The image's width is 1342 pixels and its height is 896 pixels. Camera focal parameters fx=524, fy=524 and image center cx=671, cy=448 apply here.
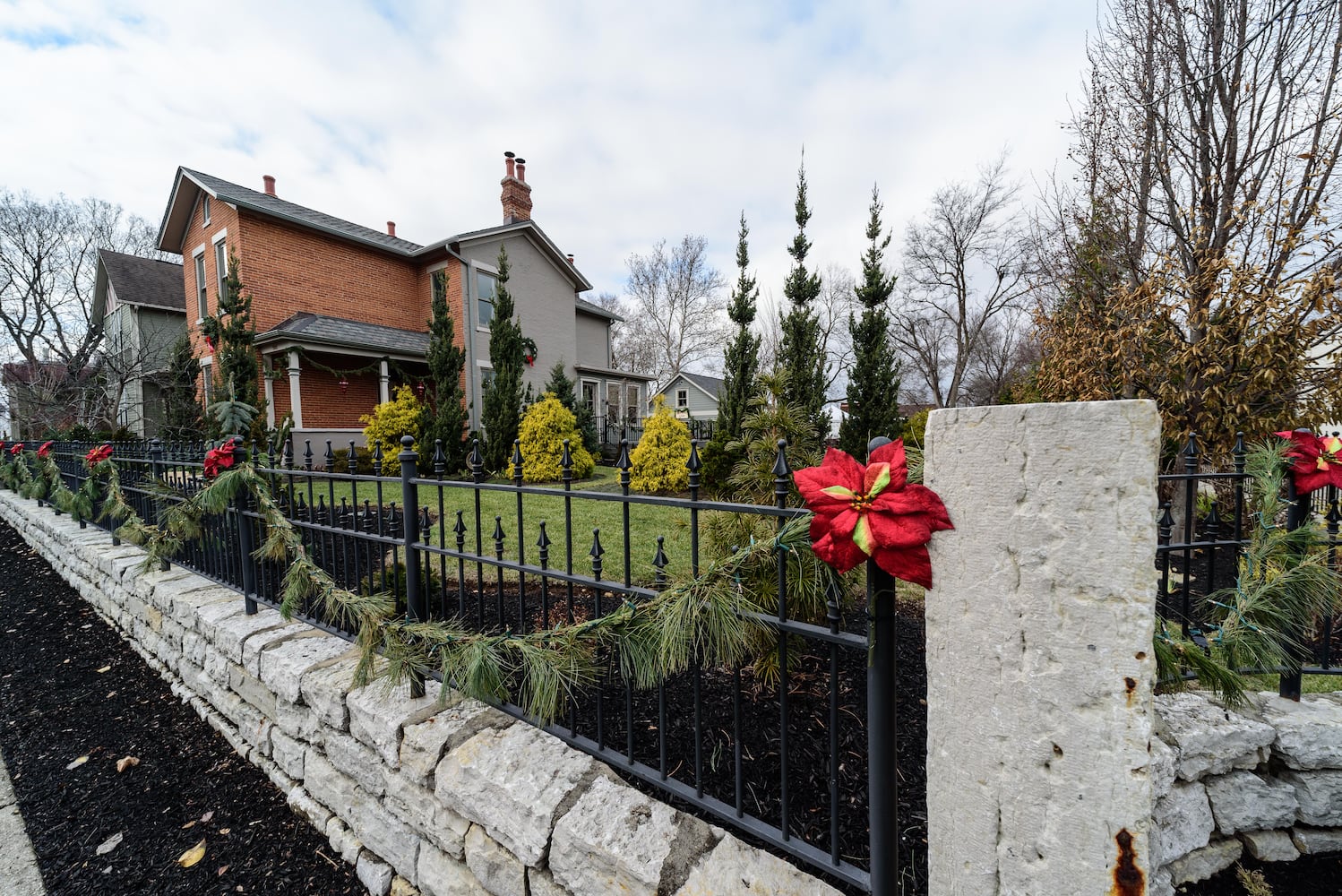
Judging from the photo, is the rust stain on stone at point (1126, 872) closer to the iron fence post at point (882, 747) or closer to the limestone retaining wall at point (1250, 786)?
the iron fence post at point (882, 747)

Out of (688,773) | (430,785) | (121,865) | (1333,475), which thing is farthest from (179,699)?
(1333,475)

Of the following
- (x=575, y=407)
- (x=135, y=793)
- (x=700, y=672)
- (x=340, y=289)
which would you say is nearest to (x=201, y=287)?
(x=340, y=289)

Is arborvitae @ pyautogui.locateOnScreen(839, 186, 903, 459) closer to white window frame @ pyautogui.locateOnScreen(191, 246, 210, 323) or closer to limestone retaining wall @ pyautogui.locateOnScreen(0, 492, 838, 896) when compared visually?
limestone retaining wall @ pyautogui.locateOnScreen(0, 492, 838, 896)

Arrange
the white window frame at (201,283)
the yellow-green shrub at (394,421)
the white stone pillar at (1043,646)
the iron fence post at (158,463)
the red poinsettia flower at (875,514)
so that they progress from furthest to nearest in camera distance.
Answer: the white window frame at (201,283) < the yellow-green shrub at (394,421) < the iron fence post at (158,463) < the red poinsettia flower at (875,514) < the white stone pillar at (1043,646)

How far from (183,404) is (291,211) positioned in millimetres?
5494

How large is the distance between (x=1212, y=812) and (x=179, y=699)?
519 cm

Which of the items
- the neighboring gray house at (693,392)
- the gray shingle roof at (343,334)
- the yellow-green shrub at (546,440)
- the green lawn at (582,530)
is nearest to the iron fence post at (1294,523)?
the green lawn at (582,530)

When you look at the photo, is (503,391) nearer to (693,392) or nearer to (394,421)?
(394,421)

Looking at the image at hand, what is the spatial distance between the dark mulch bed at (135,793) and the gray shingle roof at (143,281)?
760 inches

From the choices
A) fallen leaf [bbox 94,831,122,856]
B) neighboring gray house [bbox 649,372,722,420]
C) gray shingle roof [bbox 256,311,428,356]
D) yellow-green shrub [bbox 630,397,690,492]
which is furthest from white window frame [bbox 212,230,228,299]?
neighboring gray house [bbox 649,372,722,420]

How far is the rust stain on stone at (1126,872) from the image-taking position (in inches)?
32.1

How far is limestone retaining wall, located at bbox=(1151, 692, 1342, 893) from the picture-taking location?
5.80 feet

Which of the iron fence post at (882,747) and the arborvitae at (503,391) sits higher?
the arborvitae at (503,391)

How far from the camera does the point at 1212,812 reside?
1815 mm
